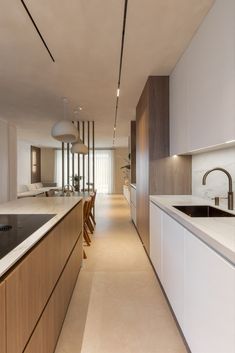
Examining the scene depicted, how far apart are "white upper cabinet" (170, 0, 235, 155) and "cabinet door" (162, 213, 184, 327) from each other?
763 mm

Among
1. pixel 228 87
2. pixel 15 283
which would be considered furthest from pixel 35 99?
pixel 15 283

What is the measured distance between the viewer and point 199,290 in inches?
55.4

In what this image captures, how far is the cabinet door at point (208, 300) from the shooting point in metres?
1.08

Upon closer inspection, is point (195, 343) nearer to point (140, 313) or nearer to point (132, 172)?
point (140, 313)

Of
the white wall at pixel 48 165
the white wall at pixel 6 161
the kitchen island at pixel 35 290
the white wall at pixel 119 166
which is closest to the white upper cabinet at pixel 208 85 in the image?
the kitchen island at pixel 35 290

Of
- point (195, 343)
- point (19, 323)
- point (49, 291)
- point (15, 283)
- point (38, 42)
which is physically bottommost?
point (195, 343)

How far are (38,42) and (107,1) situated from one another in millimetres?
942

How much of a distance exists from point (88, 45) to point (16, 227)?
203cm

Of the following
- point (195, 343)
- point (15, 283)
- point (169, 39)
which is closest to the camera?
point (15, 283)

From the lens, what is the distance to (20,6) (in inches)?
79.4

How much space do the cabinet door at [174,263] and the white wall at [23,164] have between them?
848 centimetres

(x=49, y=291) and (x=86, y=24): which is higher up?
(x=86, y=24)

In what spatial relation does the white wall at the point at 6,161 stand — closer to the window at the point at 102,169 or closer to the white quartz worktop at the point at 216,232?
the white quartz worktop at the point at 216,232

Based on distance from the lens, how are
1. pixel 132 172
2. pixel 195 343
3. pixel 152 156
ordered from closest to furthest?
pixel 195 343
pixel 152 156
pixel 132 172
